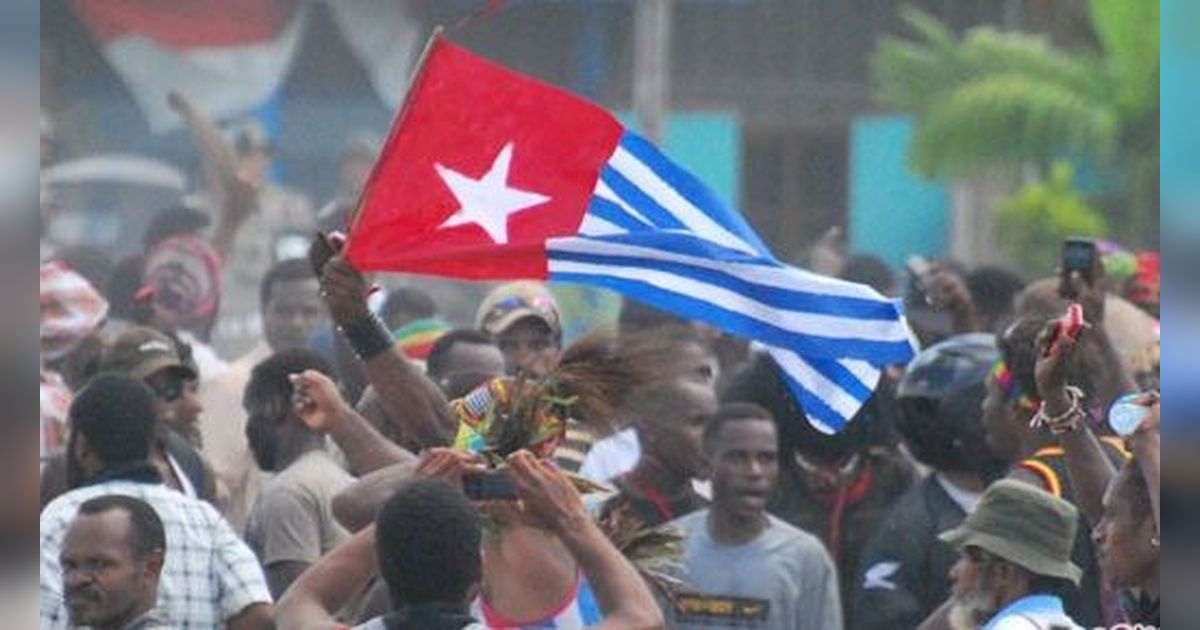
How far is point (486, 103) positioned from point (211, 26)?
14.5 meters

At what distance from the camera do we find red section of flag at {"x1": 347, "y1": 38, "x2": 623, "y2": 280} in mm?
6637

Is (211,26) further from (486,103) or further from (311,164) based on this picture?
(486,103)

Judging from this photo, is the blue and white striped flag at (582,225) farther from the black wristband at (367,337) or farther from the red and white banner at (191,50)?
the red and white banner at (191,50)

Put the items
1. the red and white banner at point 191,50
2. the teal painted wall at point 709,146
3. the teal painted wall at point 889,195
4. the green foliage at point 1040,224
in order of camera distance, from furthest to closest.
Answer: the green foliage at point 1040,224, the teal painted wall at point 889,195, the teal painted wall at point 709,146, the red and white banner at point 191,50

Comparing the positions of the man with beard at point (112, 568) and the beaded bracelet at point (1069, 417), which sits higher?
the beaded bracelet at point (1069, 417)

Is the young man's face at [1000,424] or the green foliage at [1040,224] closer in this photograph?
the young man's face at [1000,424]

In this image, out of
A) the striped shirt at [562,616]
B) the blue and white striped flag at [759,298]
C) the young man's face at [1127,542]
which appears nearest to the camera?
the young man's face at [1127,542]

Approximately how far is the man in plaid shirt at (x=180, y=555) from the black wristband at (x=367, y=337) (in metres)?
0.54

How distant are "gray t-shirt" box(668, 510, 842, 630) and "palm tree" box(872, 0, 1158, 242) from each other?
18.7 meters

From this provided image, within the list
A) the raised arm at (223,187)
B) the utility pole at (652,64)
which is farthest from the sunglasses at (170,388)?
the utility pole at (652,64)

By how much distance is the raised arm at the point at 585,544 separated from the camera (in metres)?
5.57

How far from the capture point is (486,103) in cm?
684

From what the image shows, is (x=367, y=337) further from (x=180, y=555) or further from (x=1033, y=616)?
(x=1033, y=616)

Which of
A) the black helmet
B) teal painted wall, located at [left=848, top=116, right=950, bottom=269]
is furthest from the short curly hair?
teal painted wall, located at [left=848, top=116, right=950, bottom=269]
